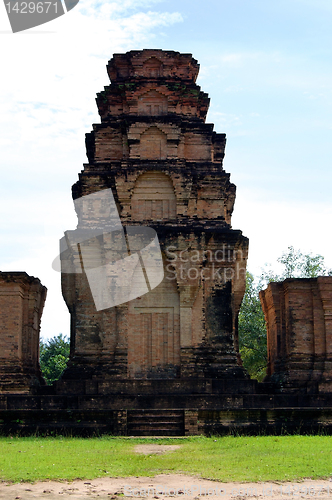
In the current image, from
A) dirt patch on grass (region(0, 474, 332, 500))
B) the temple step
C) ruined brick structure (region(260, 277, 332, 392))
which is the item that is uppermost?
ruined brick structure (region(260, 277, 332, 392))

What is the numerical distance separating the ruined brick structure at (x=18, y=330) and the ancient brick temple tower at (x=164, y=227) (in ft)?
5.26

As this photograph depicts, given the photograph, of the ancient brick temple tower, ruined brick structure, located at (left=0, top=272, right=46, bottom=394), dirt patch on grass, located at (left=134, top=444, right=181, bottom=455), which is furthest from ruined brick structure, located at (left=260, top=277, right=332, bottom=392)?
ruined brick structure, located at (left=0, top=272, right=46, bottom=394)

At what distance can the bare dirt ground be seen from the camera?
9477 millimetres

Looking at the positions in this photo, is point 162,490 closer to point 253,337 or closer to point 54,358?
point 253,337

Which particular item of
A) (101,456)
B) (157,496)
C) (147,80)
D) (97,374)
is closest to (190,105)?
(147,80)

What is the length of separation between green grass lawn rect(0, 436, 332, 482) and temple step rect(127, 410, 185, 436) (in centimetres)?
120

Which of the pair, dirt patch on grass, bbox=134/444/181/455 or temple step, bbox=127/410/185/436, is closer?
dirt patch on grass, bbox=134/444/181/455

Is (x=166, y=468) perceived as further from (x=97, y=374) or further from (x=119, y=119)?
(x=119, y=119)

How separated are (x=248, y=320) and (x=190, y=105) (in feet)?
54.9

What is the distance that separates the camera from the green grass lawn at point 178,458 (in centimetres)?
1103

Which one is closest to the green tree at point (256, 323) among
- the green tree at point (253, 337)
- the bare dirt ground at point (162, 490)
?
the green tree at point (253, 337)

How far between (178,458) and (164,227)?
11.1 metres

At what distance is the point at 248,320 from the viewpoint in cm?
Answer: 3812

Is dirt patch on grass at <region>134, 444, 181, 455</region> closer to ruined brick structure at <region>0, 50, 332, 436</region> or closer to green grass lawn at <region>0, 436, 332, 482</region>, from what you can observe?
green grass lawn at <region>0, 436, 332, 482</region>
